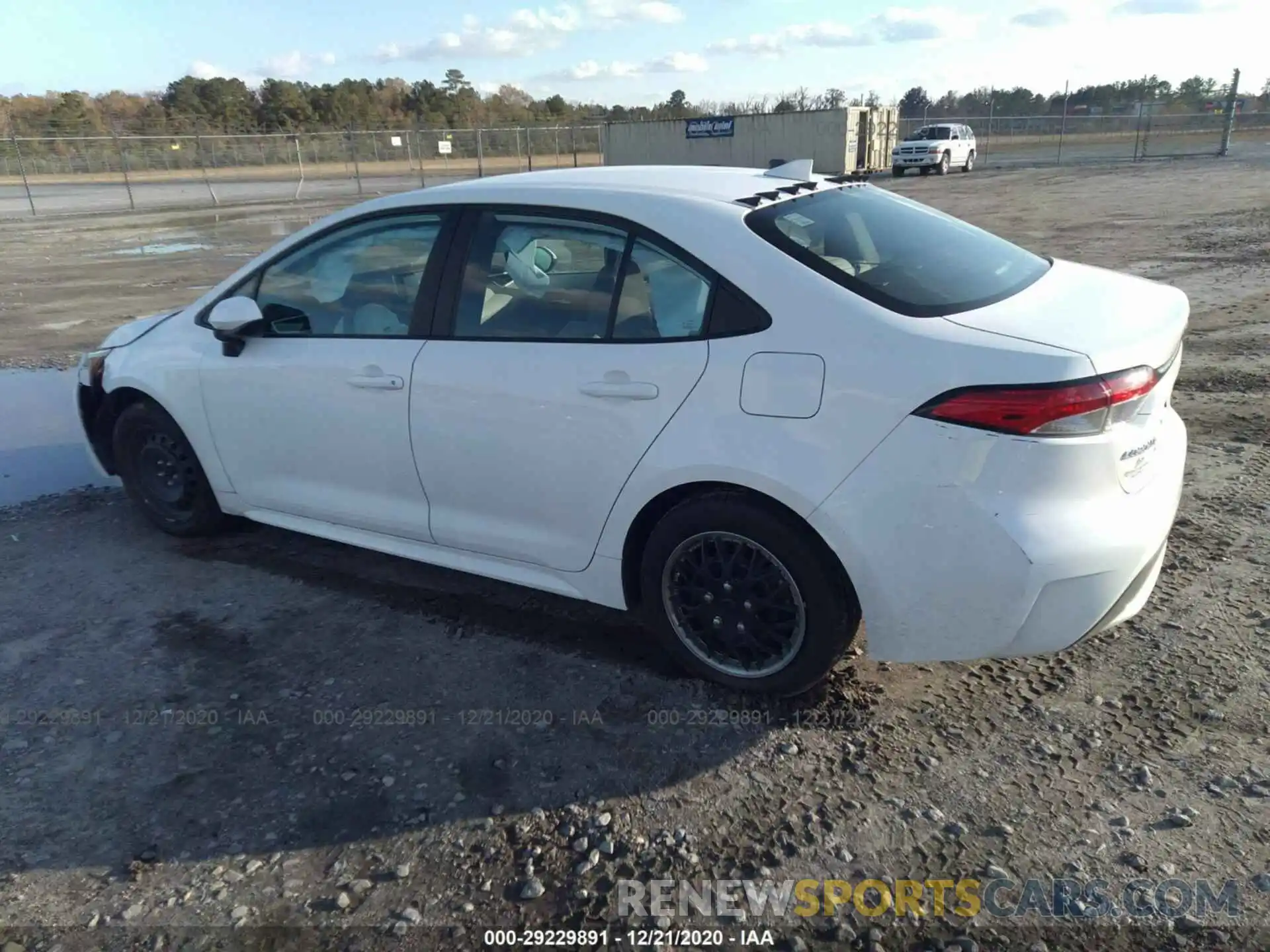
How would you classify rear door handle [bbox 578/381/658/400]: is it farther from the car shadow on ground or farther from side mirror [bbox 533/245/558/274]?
the car shadow on ground

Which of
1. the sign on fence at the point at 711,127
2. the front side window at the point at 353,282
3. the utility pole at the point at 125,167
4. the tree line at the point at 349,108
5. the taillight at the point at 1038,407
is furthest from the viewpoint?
the tree line at the point at 349,108

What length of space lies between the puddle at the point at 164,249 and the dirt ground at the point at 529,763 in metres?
15.3

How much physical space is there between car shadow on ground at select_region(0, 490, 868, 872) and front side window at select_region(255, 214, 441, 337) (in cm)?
119

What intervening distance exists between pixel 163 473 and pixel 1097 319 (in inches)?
167

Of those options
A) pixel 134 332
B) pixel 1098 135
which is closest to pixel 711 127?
pixel 1098 135

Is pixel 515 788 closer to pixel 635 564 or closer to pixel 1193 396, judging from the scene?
pixel 635 564

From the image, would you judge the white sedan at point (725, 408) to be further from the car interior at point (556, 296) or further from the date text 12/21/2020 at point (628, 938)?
the date text 12/21/2020 at point (628, 938)

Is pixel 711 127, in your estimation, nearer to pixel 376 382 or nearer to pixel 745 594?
pixel 376 382

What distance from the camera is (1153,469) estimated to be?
286 cm

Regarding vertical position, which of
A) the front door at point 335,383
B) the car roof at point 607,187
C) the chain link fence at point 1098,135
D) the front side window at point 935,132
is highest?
the car roof at point 607,187

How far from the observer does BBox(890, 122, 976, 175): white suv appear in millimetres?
34469

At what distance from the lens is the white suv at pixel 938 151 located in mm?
34469

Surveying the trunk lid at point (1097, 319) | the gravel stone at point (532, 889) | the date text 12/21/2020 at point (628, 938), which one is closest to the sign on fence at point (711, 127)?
the trunk lid at point (1097, 319)

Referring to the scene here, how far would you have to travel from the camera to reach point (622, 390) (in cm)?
310
